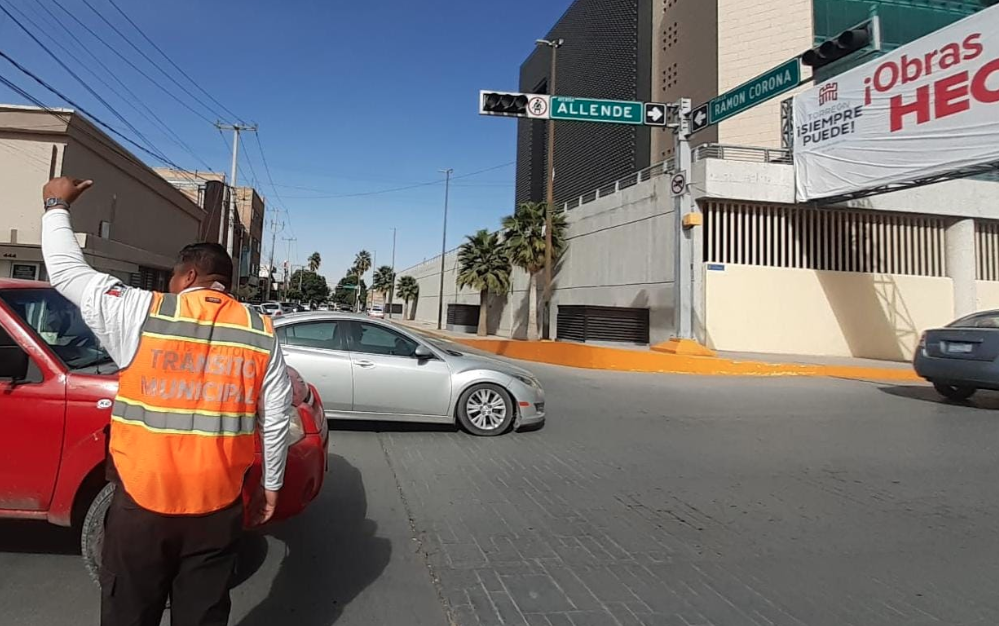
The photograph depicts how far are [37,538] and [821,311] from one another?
2196 cm

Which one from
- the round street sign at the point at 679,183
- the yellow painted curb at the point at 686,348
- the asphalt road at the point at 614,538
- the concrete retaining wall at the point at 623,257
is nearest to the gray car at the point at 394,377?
the asphalt road at the point at 614,538

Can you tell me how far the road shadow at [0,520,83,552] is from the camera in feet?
12.0

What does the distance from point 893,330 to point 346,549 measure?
74.8 feet

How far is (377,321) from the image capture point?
24.5 ft

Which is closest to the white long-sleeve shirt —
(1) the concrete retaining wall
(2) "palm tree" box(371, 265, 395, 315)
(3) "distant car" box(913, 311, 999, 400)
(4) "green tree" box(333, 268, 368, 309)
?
(3) "distant car" box(913, 311, 999, 400)

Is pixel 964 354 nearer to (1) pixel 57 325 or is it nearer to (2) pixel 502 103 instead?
(2) pixel 502 103

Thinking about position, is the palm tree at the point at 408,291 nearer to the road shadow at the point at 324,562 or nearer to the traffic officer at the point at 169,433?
the road shadow at the point at 324,562

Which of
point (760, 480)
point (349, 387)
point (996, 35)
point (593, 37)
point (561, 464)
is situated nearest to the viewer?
point (760, 480)

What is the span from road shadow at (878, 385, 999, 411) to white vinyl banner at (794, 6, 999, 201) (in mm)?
5273

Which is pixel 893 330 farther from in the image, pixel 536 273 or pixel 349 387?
pixel 349 387

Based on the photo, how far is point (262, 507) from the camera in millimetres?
2314

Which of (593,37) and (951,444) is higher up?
(593,37)

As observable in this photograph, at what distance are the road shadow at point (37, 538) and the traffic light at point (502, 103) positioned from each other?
12.4m

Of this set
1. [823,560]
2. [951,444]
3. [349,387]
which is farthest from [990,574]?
[349,387]
